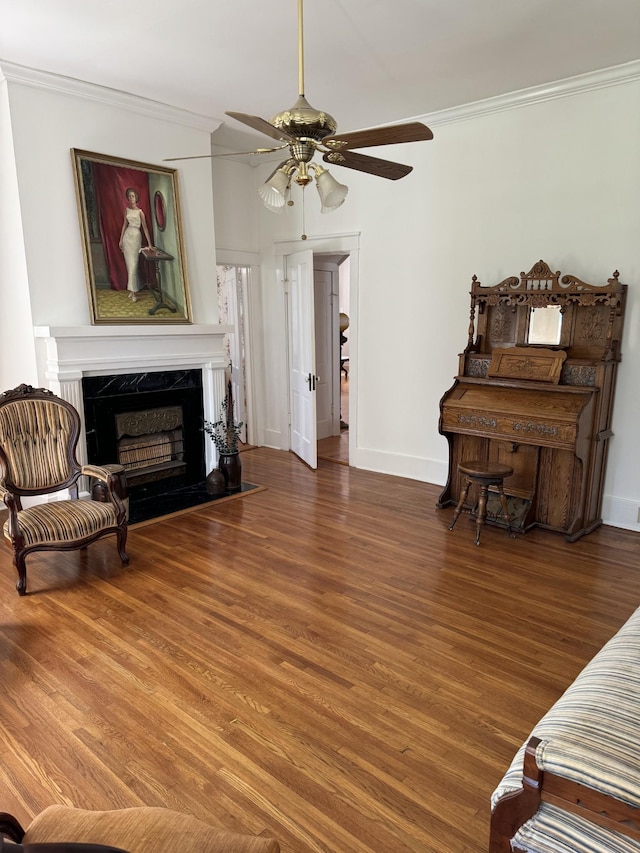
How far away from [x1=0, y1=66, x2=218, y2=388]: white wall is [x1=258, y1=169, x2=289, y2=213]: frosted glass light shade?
2.32 m

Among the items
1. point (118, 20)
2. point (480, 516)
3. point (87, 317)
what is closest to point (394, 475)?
point (480, 516)

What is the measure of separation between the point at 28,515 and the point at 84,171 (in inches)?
108

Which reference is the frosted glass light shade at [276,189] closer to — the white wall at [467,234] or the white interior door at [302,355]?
the white wall at [467,234]

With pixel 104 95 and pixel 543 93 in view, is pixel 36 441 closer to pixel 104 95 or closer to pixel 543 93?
pixel 104 95

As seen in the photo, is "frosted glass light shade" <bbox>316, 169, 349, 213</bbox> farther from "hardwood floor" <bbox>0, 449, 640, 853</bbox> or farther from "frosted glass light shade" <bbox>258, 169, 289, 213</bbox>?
"hardwood floor" <bbox>0, 449, 640, 853</bbox>

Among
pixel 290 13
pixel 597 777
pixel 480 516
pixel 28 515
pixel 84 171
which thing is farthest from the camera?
pixel 84 171

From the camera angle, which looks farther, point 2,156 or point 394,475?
point 394,475

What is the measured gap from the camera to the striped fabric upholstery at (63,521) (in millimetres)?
3410

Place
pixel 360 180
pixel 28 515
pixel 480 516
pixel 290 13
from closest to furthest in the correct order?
1. pixel 290 13
2. pixel 28 515
3. pixel 480 516
4. pixel 360 180

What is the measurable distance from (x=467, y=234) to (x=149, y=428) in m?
3.32

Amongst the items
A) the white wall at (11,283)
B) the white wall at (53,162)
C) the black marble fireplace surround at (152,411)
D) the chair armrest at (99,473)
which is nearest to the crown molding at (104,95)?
the white wall at (53,162)

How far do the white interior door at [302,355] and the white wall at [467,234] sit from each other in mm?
360

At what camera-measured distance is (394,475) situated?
5801 millimetres

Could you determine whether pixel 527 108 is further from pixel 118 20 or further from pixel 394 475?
pixel 394 475
